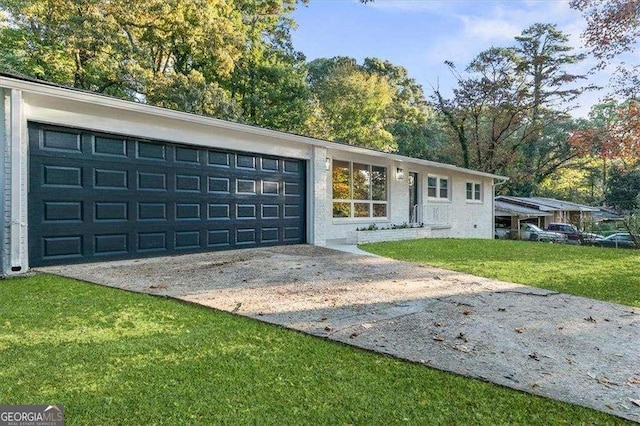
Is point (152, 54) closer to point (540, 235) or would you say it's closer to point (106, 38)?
point (106, 38)

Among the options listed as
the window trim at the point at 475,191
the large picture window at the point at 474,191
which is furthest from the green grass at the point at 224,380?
the large picture window at the point at 474,191

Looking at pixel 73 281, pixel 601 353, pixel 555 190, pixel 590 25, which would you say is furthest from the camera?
pixel 555 190

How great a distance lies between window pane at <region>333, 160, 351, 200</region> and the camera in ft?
39.2

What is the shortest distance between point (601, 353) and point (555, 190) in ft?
155

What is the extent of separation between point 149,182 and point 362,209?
22.8ft

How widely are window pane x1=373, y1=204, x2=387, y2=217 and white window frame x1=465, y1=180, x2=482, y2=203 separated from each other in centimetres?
633

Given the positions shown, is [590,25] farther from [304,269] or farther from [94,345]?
[94,345]

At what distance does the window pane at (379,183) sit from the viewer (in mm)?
13328

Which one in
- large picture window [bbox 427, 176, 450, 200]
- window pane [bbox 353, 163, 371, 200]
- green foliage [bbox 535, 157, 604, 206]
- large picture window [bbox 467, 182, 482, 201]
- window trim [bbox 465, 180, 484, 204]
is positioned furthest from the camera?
green foliage [bbox 535, 157, 604, 206]

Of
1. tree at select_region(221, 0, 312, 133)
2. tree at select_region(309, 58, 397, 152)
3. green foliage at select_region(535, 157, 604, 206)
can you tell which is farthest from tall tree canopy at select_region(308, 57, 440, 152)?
green foliage at select_region(535, 157, 604, 206)

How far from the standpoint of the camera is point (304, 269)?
270 inches

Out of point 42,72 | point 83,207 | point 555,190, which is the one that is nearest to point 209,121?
point 83,207

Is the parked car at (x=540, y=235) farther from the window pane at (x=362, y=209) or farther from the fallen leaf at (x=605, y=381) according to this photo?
the fallen leaf at (x=605, y=381)

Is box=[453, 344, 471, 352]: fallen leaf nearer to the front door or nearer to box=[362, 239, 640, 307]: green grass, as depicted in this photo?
box=[362, 239, 640, 307]: green grass
